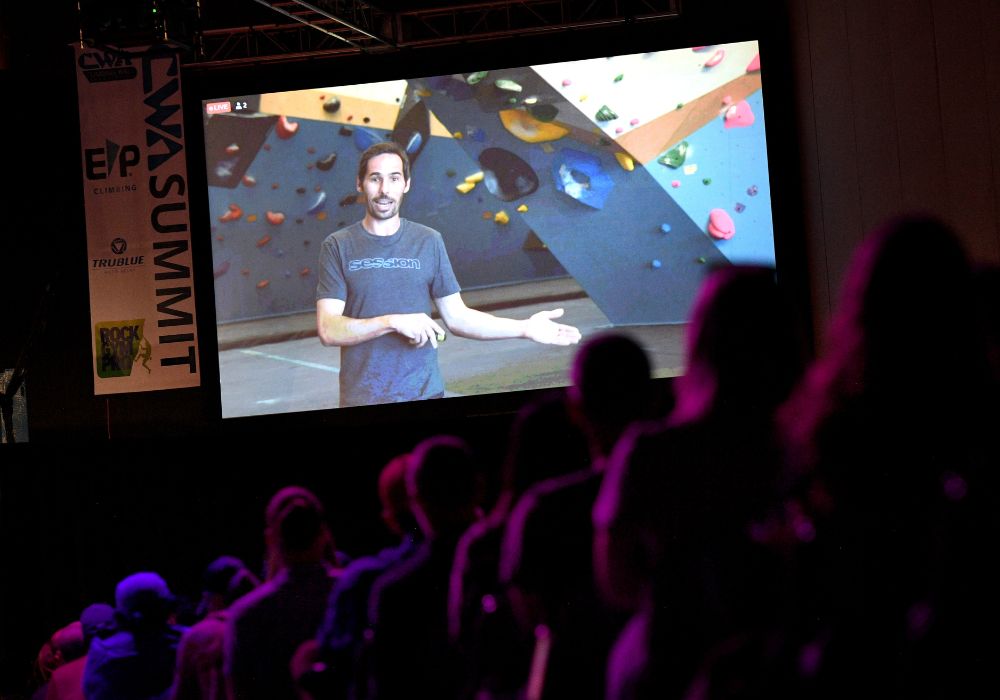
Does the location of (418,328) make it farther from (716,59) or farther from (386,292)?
(716,59)

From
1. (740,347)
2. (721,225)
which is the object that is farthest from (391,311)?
(740,347)

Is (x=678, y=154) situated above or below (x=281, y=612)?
above

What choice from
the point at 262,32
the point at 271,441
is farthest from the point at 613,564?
the point at 262,32

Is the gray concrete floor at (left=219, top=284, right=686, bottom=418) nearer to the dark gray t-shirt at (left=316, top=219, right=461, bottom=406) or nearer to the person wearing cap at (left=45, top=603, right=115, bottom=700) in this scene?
the dark gray t-shirt at (left=316, top=219, right=461, bottom=406)

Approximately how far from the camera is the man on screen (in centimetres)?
664

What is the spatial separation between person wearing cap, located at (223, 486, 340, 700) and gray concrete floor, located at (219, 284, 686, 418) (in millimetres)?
4164

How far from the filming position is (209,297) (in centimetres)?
691

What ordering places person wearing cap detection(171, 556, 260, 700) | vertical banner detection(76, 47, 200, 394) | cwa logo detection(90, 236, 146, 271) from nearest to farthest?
person wearing cap detection(171, 556, 260, 700), vertical banner detection(76, 47, 200, 394), cwa logo detection(90, 236, 146, 271)

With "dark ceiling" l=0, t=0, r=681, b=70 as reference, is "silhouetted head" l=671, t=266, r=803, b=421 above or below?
below

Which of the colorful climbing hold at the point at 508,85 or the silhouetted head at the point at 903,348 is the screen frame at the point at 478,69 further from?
the silhouetted head at the point at 903,348

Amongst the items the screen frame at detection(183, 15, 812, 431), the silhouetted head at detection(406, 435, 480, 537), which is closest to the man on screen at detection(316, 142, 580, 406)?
the screen frame at detection(183, 15, 812, 431)

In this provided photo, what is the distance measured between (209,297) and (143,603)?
414 centimetres

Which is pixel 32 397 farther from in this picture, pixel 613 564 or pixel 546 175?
pixel 613 564

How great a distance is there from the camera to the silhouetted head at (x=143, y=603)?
2.96 m
